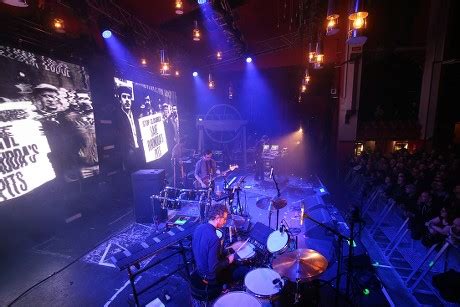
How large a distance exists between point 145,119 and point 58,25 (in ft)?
15.5

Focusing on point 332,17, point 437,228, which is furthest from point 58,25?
point 437,228

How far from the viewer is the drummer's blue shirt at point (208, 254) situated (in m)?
3.38

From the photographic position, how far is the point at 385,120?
14.6 m

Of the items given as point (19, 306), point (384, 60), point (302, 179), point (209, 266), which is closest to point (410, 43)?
point (384, 60)

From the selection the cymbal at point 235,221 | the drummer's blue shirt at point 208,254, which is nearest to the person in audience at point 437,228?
the cymbal at point 235,221

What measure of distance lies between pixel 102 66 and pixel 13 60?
2.70m

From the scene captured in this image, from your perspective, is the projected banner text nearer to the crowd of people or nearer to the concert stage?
the concert stage

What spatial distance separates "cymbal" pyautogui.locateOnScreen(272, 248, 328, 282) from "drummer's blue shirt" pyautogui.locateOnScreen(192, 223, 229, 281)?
0.82 metres

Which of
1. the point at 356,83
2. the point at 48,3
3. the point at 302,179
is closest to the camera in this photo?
the point at 48,3

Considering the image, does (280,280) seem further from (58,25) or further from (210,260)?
(58,25)

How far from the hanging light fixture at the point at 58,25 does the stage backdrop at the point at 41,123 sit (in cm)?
80

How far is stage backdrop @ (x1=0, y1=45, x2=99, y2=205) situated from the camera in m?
5.33

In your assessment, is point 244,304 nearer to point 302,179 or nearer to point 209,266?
point 209,266

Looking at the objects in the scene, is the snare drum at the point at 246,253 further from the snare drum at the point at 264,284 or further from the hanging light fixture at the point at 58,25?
the hanging light fixture at the point at 58,25
